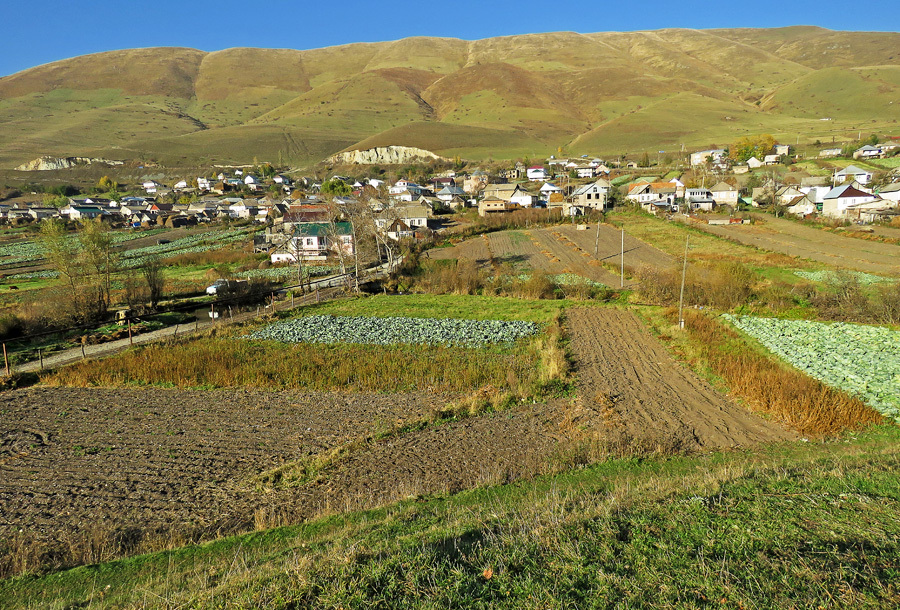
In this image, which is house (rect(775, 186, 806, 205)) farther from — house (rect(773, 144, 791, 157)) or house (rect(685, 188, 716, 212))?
house (rect(773, 144, 791, 157))

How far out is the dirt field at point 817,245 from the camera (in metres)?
30.2

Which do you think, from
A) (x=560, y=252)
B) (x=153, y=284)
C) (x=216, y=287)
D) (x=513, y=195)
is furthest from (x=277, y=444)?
(x=513, y=195)

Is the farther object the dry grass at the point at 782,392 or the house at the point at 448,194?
the house at the point at 448,194

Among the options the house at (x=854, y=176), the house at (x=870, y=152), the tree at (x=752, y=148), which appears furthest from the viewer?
A: the tree at (x=752, y=148)

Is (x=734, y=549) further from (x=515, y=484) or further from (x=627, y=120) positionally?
(x=627, y=120)

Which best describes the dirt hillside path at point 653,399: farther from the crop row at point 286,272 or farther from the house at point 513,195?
the house at point 513,195

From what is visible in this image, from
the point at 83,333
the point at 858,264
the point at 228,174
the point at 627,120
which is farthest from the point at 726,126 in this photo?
the point at 83,333

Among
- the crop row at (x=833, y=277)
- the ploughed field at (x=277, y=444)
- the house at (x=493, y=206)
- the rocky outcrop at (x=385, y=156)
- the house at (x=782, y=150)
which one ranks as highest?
the rocky outcrop at (x=385, y=156)

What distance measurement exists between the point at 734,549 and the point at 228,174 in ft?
386

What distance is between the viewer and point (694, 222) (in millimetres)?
49312

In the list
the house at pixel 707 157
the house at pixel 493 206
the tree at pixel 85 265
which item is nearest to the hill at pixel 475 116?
the house at pixel 707 157

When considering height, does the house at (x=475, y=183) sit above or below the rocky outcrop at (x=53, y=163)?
below

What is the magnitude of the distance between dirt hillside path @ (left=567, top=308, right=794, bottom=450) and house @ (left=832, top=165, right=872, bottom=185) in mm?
56569

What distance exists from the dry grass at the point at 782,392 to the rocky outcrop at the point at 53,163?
137m
